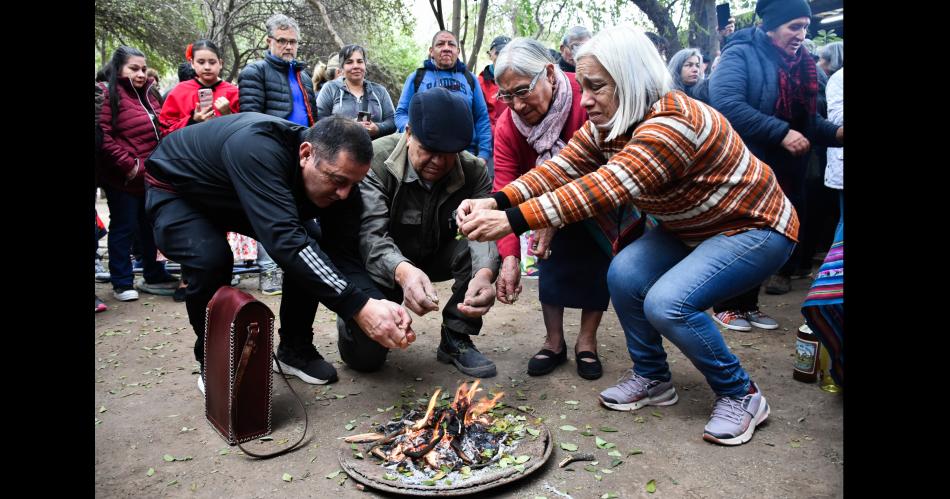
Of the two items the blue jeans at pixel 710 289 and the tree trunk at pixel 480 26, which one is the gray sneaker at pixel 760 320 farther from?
the tree trunk at pixel 480 26

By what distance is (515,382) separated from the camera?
3811 mm

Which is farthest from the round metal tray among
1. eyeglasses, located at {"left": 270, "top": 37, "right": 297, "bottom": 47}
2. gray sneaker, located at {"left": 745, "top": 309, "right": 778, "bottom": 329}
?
eyeglasses, located at {"left": 270, "top": 37, "right": 297, "bottom": 47}

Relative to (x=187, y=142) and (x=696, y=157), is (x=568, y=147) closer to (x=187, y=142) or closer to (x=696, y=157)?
(x=696, y=157)

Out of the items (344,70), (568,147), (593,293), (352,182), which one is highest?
(344,70)

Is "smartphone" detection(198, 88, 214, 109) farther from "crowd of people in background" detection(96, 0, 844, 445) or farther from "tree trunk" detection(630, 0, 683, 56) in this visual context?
"tree trunk" detection(630, 0, 683, 56)

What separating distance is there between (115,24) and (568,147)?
11.8 meters

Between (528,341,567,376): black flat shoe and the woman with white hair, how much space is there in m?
0.88

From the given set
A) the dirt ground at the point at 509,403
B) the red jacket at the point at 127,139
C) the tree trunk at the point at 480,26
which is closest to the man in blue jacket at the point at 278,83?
the red jacket at the point at 127,139

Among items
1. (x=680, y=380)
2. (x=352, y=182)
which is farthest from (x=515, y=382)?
(x=352, y=182)

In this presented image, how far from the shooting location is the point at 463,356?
13.2ft

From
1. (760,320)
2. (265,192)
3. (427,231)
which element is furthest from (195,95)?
(760,320)

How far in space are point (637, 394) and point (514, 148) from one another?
5.03ft

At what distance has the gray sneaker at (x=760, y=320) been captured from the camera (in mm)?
4629

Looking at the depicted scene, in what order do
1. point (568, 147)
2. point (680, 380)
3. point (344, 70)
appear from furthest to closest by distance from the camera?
point (344, 70) → point (680, 380) → point (568, 147)
